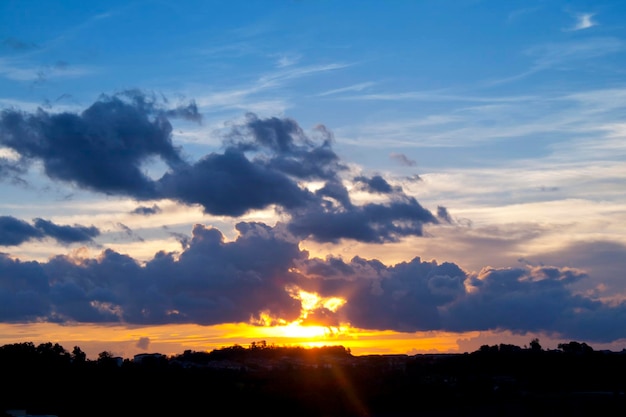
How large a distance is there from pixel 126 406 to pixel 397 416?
30.4 meters

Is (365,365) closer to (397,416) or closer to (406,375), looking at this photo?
(406,375)

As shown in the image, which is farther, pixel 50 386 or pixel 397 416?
pixel 50 386

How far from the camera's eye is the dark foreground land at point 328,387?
94.0 metres

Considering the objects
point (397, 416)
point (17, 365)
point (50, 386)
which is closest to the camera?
point (397, 416)

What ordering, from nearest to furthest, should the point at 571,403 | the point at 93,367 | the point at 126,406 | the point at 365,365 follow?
the point at 571,403
the point at 126,406
the point at 93,367
the point at 365,365

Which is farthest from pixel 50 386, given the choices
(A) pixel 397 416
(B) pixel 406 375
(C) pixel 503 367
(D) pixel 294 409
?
(C) pixel 503 367

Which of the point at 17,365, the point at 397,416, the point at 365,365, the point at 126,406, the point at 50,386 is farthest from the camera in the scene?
the point at 365,365

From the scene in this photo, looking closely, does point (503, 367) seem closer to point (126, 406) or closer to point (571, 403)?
point (571, 403)

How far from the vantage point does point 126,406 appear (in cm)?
9738

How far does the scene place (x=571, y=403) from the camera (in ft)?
273

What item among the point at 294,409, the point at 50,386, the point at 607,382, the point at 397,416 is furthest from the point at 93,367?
the point at 607,382

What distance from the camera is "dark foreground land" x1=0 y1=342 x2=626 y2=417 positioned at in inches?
Result: 3701

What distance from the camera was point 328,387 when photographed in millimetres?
114375

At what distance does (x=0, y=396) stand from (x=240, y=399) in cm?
2732
